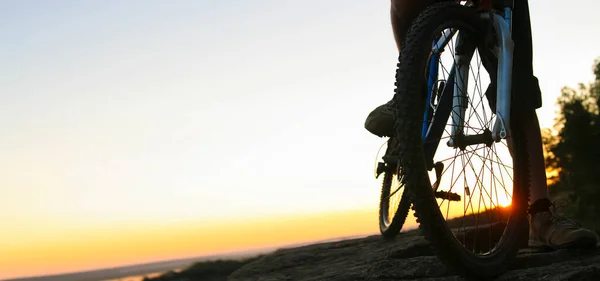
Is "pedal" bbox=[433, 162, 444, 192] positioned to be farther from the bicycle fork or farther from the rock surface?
the rock surface

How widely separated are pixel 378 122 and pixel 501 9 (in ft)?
2.87

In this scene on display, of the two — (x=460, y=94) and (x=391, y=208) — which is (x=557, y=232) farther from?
(x=391, y=208)

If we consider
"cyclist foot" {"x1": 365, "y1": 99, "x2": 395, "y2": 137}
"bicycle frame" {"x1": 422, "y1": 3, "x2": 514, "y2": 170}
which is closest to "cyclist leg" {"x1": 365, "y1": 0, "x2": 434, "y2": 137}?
"cyclist foot" {"x1": 365, "y1": 99, "x2": 395, "y2": 137}

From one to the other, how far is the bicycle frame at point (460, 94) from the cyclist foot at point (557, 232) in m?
0.88

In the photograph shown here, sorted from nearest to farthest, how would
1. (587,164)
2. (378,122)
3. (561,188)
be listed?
(378,122)
(587,164)
(561,188)

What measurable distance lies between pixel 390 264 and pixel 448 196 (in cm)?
74

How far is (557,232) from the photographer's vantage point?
10.8 feet

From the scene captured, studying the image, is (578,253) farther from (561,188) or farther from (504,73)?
(561,188)

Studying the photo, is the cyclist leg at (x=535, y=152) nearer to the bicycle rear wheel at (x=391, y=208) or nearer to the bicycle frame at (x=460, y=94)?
the bicycle frame at (x=460, y=94)

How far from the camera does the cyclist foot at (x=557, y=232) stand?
3.23 m

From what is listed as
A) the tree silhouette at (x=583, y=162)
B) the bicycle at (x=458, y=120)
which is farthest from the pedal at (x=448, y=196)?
the tree silhouette at (x=583, y=162)

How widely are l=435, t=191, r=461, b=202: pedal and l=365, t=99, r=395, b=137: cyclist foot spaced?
0.46 meters

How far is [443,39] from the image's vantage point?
280 centimetres

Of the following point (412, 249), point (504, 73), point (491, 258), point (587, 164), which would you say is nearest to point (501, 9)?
point (504, 73)
